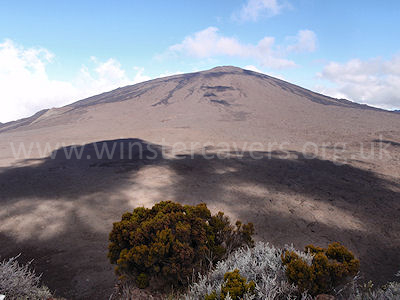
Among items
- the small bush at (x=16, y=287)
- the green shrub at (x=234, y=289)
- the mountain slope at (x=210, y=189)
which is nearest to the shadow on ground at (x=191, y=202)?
the mountain slope at (x=210, y=189)

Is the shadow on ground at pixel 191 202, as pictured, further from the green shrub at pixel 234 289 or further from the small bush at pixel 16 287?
the green shrub at pixel 234 289

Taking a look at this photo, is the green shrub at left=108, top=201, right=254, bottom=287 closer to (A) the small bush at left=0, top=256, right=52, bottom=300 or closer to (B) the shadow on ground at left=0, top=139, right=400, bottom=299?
(A) the small bush at left=0, top=256, right=52, bottom=300

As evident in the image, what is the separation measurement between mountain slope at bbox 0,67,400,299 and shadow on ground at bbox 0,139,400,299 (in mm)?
32

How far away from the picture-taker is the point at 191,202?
793 centimetres

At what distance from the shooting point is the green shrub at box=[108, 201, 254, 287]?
11.2 feet

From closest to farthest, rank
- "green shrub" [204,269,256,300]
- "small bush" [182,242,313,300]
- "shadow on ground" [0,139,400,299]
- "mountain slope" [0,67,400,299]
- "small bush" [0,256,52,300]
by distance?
1. "green shrub" [204,269,256,300]
2. "small bush" [182,242,313,300]
3. "small bush" [0,256,52,300]
4. "shadow on ground" [0,139,400,299]
5. "mountain slope" [0,67,400,299]

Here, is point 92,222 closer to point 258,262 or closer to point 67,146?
point 258,262

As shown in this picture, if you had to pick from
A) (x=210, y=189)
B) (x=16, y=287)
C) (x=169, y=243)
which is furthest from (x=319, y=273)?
(x=210, y=189)

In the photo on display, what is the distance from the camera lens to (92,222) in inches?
269

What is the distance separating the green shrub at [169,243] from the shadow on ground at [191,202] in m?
1.42

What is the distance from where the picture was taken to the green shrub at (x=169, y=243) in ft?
11.2

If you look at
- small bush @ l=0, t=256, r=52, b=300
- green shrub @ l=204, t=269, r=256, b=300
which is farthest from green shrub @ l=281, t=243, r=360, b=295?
small bush @ l=0, t=256, r=52, b=300

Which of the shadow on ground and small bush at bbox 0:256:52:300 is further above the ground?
small bush at bbox 0:256:52:300

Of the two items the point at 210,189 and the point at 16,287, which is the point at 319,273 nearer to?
the point at 16,287
